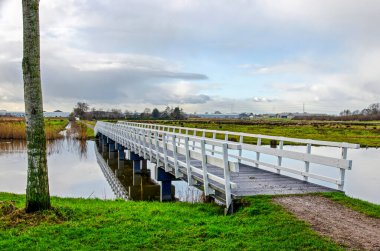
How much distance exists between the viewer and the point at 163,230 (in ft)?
24.4

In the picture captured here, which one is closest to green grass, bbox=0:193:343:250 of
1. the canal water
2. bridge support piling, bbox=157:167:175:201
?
the canal water

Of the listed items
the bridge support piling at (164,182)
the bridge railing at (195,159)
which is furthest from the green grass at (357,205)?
the bridge support piling at (164,182)

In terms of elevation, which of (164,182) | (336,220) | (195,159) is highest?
(195,159)

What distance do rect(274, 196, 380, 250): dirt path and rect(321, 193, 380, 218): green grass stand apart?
0.19 m

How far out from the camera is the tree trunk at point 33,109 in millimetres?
8461

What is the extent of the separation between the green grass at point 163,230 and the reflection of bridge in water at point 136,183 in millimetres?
6921

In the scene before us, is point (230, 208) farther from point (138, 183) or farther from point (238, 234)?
point (138, 183)

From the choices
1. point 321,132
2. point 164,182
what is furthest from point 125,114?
point 164,182

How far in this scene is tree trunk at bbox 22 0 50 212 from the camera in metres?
8.46

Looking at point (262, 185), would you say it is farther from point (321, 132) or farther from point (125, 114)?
point (125, 114)

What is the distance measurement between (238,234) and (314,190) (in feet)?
13.1

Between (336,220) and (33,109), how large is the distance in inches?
A: 284

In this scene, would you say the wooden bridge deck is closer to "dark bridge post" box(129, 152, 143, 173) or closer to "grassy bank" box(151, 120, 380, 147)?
"dark bridge post" box(129, 152, 143, 173)

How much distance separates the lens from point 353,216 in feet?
25.5
